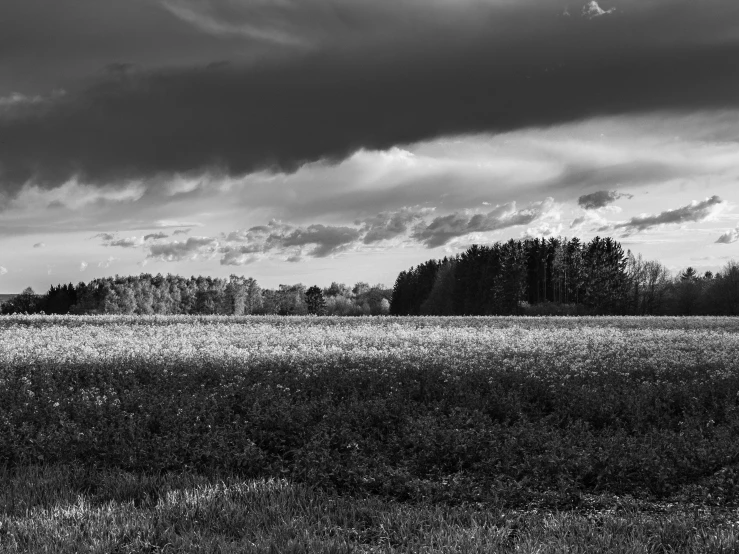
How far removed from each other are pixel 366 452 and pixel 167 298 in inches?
4348

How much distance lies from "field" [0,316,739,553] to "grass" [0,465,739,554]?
0.10ft

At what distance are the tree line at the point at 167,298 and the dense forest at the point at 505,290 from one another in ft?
0.66

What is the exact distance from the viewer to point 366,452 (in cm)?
971

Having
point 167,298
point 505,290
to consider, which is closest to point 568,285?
point 505,290

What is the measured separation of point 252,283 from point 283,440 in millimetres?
117611

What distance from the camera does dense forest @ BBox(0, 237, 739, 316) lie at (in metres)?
79.8

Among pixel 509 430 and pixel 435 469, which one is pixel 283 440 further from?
pixel 509 430

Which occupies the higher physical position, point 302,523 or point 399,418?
point 399,418

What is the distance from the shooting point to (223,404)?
1177cm

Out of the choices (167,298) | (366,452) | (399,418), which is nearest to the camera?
(366,452)

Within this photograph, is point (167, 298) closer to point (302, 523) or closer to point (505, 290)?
point (505, 290)

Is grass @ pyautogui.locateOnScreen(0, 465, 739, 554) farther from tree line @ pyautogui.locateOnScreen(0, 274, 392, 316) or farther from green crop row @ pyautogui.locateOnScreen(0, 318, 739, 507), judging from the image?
tree line @ pyautogui.locateOnScreen(0, 274, 392, 316)

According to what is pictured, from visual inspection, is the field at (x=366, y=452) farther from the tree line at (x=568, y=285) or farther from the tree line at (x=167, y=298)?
the tree line at (x=167, y=298)

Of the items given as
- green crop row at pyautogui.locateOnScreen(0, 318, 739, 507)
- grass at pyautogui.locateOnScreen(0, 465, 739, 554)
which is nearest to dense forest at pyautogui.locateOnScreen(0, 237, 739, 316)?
green crop row at pyautogui.locateOnScreen(0, 318, 739, 507)
